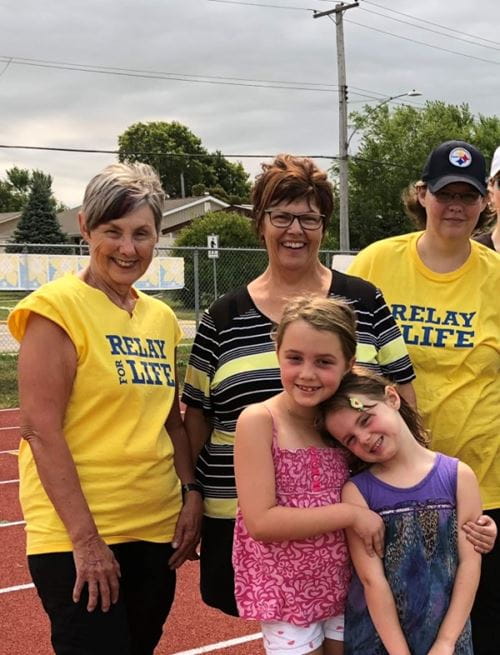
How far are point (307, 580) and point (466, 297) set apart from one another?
1.20 m

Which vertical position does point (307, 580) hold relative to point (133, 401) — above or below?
below

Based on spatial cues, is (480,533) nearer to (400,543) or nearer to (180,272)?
(400,543)

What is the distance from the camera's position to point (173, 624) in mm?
4809

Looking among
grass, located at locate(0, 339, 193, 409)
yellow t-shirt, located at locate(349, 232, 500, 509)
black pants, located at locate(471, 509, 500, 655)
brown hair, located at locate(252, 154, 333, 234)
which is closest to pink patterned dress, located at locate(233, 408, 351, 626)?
yellow t-shirt, located at locate(349, 232, 500, 509)

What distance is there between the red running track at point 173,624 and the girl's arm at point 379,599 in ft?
7.82

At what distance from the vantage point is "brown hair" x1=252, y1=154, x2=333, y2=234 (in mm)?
2639

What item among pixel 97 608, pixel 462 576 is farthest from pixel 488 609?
pixel 97 608

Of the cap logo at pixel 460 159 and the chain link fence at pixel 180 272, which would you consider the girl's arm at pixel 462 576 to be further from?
the chain link fence at pixel 180 272

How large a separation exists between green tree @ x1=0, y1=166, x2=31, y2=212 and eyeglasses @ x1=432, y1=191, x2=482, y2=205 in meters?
83.9

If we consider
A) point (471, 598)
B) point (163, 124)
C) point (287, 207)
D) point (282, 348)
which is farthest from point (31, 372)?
point (163, 124)

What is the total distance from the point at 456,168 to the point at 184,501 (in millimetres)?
1520

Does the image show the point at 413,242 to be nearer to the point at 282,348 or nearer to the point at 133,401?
the point at 282,348

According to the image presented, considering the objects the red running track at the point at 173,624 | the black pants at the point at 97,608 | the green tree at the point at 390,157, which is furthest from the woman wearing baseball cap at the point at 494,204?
the green tree at the point at 390,157

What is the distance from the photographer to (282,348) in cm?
234
